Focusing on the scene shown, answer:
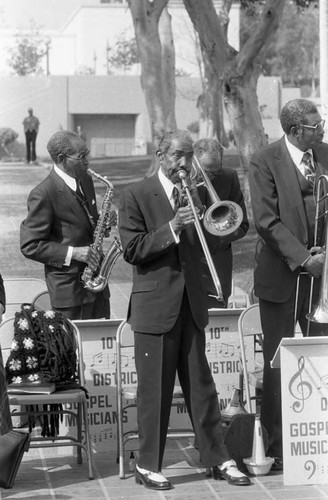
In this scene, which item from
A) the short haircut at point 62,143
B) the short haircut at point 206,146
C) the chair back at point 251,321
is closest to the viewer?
the chair back at point 251,321

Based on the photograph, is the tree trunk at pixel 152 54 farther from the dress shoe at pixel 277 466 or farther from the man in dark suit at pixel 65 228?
the dress shoe at pixel 277 466

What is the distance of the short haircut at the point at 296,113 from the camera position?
21.0 feet

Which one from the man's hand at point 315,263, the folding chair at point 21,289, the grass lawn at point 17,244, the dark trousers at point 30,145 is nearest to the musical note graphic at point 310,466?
the man's hand at point 315,263

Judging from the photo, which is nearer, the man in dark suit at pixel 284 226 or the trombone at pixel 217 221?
the trombone at pixel 217 221

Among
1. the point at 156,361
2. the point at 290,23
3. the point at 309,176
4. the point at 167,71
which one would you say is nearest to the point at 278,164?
the point at 309,176

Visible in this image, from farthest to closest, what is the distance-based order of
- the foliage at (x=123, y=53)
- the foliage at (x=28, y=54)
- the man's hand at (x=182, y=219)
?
the foliage at (x=123, y=53) < the foliage at (x=28, y=54) < the man's hand at (x=182, y=219)

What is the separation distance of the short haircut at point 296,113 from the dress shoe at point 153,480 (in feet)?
6.74

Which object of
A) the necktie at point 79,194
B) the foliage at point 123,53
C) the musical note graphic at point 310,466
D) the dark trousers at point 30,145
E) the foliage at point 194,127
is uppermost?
the foliage at point 123,53

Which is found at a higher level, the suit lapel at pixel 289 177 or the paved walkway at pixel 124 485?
the suit lapel at pixel 289 177

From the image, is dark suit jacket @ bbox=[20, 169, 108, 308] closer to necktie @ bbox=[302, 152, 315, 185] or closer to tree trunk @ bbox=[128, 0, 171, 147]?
necktie @ bbox=[302, 152, 315, 185]

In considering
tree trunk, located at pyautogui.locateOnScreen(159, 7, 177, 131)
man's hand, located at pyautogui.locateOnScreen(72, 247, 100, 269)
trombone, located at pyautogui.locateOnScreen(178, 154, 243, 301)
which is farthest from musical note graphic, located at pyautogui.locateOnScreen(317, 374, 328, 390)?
tree trunk, located at pyautogui.locateOnScreen(159, 7, 177, 131)

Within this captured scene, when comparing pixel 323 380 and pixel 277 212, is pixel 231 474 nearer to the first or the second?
pixel 323 380

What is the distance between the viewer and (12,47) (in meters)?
54.5

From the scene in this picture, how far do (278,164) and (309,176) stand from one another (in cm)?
19
